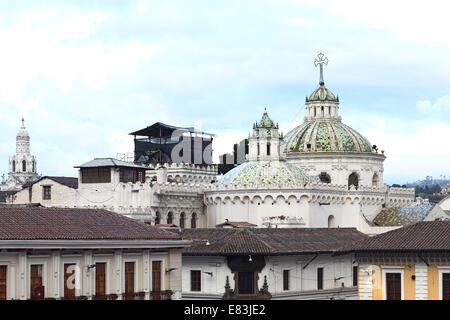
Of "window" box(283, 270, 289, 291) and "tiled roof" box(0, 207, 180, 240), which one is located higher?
"tiled roof" box(0, 207, 180, 240)

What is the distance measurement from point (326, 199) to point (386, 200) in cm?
1161

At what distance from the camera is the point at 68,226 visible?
5112 centimetres

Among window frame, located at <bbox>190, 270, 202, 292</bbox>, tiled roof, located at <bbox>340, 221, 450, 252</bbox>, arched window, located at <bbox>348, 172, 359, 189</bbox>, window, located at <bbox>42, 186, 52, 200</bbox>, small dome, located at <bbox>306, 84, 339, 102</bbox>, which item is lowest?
window frame, located at <bbox>190, 270, 202, 292</bbox>

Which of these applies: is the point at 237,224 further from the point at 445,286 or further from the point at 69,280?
the point at 69,280

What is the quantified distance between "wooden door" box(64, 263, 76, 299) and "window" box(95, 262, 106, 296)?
151 cm

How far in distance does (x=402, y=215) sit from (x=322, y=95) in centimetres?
1741

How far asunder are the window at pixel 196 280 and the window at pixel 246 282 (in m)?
2.94

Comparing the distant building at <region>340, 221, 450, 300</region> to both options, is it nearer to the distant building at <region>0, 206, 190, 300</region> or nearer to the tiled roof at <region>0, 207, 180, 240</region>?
the distant building at <region>0, 206, 190, 300</region>

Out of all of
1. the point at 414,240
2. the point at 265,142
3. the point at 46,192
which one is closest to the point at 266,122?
the point at 265,142

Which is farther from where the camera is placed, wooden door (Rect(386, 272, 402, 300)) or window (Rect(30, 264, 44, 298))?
wooden door (Rect(386, 272, 402, 300))

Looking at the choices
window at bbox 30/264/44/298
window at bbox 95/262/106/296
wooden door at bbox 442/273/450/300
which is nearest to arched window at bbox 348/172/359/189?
wooden door at bbox 442/273/450/300

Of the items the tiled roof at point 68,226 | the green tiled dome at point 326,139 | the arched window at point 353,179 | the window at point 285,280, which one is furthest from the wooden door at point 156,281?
the arched window at point 353,179

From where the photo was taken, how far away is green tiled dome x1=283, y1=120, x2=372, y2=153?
344 feet
